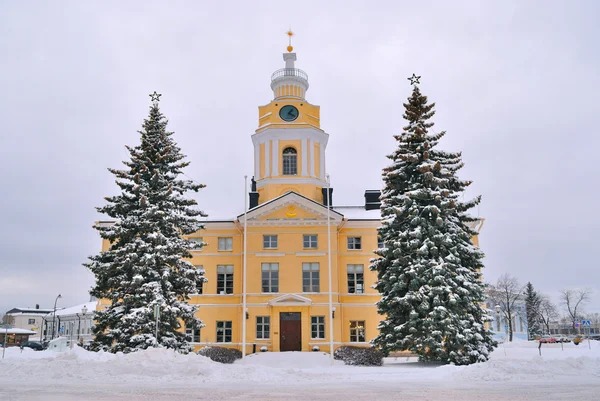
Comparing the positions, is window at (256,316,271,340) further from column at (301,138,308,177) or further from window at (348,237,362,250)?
column at (301,138,308,177)

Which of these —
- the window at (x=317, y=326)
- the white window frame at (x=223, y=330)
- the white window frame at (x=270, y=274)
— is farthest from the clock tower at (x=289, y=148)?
the window at (x=317, y=326)

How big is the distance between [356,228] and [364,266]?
9.23ft

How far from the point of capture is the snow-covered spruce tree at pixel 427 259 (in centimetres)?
2581

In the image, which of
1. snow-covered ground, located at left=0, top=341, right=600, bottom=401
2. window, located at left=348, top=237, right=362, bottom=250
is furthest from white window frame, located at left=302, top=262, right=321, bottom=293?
snow-covered ground, located at left=0, top=341, right=600, bottom=401

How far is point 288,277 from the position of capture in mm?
38438

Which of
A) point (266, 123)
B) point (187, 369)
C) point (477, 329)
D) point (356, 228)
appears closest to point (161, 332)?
point (187, 369)

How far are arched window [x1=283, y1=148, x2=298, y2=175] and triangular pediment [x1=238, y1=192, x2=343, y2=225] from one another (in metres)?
5.17

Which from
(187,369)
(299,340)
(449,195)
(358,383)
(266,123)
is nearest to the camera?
(358,383)

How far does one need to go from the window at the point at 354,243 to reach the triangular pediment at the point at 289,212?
99.6 inches

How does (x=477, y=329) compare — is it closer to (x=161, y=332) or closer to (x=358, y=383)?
(x=358, y=383)

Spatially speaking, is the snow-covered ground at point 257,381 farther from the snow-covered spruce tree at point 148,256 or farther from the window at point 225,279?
the window at point 225,279

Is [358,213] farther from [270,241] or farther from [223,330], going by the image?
[223,330]

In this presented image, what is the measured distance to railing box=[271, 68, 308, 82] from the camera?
45.3 m

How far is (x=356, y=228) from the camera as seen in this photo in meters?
40.5
